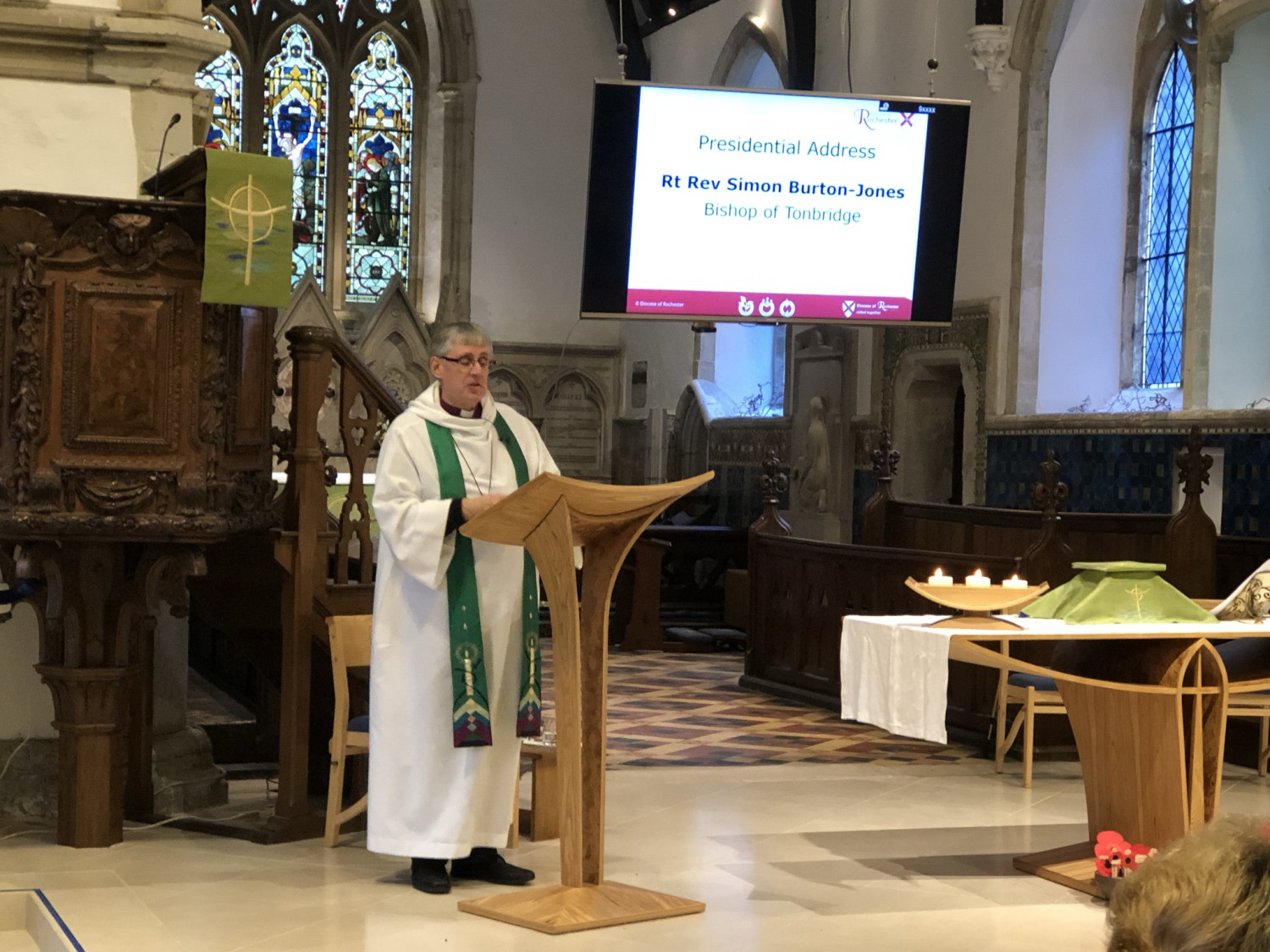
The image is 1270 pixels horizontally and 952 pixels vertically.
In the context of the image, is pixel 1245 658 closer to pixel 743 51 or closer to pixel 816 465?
pixel 816 465

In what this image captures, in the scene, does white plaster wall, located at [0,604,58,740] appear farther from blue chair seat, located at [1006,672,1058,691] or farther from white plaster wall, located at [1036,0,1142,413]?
white plaster wall, located at [1036,0,1142,413]

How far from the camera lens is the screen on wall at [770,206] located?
7.46 metres

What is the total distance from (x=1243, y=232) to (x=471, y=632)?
6.42m

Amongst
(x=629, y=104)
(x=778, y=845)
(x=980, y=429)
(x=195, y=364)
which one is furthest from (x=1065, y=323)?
(x=195, y=364)

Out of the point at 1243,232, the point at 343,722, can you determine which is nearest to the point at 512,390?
the point at 1243,232

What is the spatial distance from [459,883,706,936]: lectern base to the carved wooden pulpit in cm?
139

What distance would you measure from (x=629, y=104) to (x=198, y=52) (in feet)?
7.47

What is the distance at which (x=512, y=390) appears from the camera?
16469 mm

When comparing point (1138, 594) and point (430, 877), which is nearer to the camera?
point (430, 877)

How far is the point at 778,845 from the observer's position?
5203 mm

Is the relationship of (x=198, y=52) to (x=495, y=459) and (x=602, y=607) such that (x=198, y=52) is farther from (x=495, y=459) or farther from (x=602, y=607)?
(x=602, y=607)

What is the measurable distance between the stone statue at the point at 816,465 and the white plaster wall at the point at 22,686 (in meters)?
7.85

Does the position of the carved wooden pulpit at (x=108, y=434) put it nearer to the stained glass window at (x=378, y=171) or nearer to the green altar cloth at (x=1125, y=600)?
the green altar cloth at (x=1125, y=600)

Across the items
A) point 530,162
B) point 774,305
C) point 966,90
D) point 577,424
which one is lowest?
point 577,424
